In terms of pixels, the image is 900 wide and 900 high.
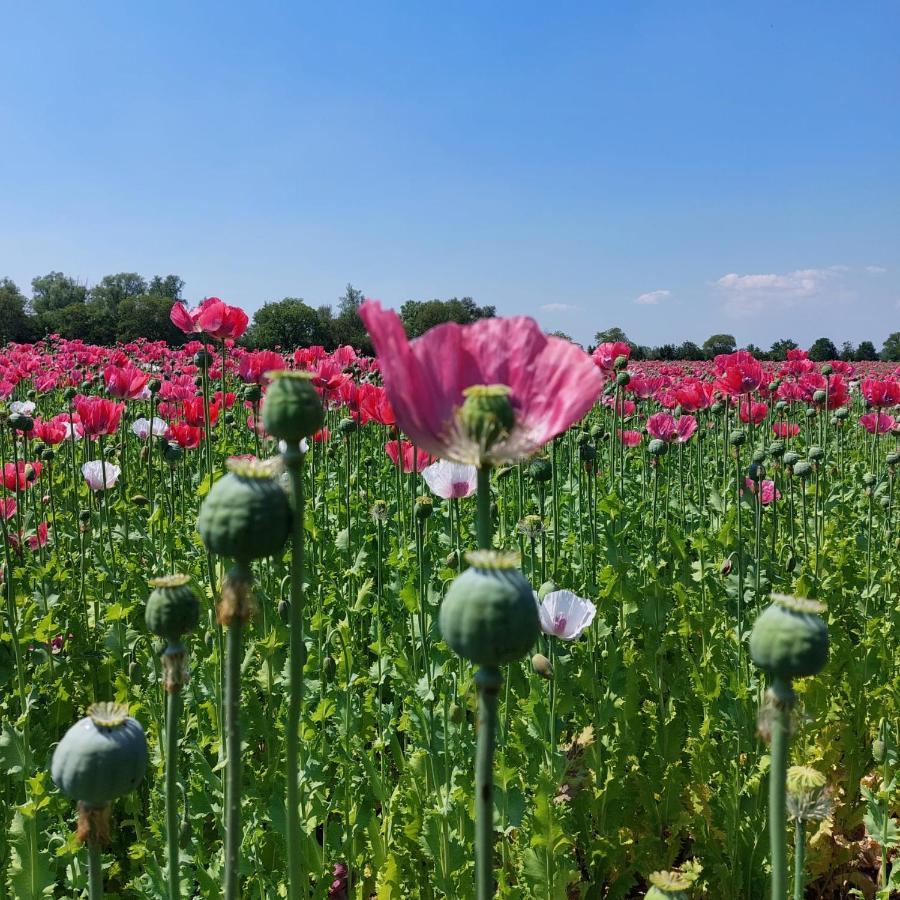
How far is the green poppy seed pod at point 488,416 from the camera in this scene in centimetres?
76

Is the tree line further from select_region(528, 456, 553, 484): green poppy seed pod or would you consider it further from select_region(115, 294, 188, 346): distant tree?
select_region(528, 456, 553, 484): green poppy seed pod

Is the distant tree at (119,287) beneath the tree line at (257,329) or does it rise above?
above

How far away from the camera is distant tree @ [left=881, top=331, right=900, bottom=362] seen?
42047 millimetres

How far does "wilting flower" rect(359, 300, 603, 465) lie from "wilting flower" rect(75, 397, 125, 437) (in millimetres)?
3209

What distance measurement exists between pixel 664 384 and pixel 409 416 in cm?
691

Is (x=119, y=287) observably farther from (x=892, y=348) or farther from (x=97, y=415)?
(x=97, y=415)

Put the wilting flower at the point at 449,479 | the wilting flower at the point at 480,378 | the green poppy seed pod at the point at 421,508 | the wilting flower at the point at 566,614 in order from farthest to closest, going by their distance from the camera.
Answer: the green poppy seed pod at the point at 421,508
the wilting flower at the point at 449,479
the wilting flower at the point at 566,614
the wilting flower at the point at 480,378

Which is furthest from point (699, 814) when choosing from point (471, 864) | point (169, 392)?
point (169, 392)

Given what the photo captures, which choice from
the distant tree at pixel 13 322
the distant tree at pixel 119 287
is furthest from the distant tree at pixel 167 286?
the distant tree at pixel 13 322

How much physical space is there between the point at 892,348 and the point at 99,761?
49284 millimetres

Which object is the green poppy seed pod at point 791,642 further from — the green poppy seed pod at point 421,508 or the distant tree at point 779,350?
the distant tree at point 779,350

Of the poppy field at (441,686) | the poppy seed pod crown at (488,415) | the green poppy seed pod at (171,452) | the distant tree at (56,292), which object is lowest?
the poppy field at (441,686)

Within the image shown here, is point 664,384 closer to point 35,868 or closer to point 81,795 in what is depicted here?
point 35,868

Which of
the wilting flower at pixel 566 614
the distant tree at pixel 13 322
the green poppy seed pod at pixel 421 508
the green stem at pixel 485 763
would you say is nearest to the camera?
the green stem at pixel 485 763
